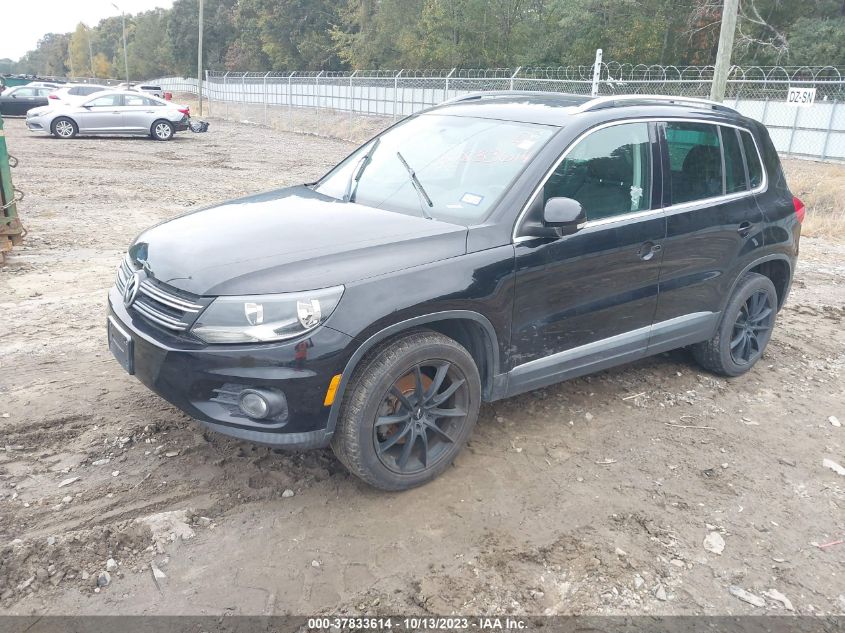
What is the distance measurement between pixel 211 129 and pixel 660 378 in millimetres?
26966

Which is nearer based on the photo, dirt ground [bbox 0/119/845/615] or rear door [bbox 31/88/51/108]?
dirt ground [bbox 0/119/845/615]

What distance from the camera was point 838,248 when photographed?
10.1 metres

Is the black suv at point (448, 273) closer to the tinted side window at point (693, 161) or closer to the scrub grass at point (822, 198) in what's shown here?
the tinted side window at point (693, 161)

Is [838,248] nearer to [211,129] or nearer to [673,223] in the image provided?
[673,223]

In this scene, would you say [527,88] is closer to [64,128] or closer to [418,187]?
[64,128]

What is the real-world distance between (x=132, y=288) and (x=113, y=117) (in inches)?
806

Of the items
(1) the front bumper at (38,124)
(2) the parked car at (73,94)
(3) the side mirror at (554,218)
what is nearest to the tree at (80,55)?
(2) the parked car at (73,94)

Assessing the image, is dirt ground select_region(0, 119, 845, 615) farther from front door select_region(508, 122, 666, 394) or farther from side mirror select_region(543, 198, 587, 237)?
side mirror select_region(543, 198, 587, 237)

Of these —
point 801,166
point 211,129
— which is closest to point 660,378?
point 801,166

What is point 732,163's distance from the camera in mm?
4812

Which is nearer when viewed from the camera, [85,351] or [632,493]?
[632,493]

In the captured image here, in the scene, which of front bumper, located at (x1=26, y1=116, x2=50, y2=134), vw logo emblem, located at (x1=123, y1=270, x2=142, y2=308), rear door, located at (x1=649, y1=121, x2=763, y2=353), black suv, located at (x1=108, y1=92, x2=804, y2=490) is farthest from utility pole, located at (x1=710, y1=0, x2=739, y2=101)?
front bumper, located at (x1=26, y1=116, x2=50, y2=134)

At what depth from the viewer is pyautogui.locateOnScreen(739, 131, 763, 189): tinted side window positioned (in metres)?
4.93

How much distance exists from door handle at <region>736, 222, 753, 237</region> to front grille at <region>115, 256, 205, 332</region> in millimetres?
3557
